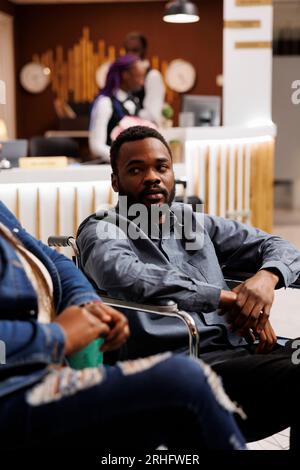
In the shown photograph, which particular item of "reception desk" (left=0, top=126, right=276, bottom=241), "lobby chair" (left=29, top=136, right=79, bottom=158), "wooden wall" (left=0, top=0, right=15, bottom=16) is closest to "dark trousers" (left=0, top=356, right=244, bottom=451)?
"reception desk" (left=0, top=126, right=276, bottom=241)

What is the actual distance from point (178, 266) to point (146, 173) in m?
0.29

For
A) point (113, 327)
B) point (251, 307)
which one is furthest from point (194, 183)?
point (113, 327)

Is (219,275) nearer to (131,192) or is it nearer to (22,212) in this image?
(131,192)

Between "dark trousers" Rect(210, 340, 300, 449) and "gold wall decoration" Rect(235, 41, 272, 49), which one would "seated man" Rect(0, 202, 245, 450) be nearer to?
"dark trousers" Rect(210, 340, 300, 449)

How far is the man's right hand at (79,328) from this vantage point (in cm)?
123

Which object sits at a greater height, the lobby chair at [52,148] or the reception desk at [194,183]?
the lobby chair at [52,148]

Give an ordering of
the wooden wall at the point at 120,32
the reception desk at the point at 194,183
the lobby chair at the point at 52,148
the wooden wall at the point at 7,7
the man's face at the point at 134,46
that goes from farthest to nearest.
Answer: the wooden wall at the point at 120,32, the wooden wall at the point at 7,7, the man's face at the point at 134,46, the lobby chair at the point at 52,148, the reception desk at the point at 194,183

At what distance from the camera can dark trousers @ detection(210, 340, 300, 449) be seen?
1.63 meters

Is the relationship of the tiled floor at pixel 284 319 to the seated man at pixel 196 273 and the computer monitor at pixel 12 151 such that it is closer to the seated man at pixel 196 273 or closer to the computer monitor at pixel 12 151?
the seated man at pixel 196 273

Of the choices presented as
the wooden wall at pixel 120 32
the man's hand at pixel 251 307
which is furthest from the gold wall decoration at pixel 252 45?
the wooden wall at pixel 120 32

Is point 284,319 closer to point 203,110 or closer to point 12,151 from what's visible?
point 12,151

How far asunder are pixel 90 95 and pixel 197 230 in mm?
9473

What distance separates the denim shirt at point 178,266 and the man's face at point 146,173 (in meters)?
0.09
